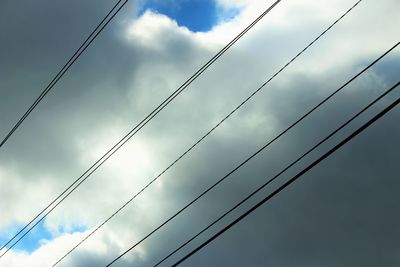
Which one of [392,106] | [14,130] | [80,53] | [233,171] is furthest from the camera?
[14,130]

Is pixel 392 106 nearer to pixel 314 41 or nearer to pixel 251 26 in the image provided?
pixel 314 41

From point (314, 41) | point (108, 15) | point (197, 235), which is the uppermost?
point (108, 15)

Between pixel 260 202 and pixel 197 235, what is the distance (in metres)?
2.48

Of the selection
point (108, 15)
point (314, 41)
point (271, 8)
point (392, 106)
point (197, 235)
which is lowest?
point (392, 106)

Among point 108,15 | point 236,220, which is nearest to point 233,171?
point 236,220

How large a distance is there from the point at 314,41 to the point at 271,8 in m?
1.71

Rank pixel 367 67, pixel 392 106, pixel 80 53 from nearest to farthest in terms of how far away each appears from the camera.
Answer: pixel 392 106, pixel 367 67, pixel 80 53

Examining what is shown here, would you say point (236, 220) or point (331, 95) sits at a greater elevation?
point (331, 95)

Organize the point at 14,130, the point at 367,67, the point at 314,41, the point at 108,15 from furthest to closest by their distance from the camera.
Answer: the point at 14,130 → the point at 108,15 → the point at 314,41 → the point at 367,67

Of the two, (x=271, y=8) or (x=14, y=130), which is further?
(x=14, y=130)

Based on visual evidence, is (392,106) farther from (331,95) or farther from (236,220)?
(236,220)

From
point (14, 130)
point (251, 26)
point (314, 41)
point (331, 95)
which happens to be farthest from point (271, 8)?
point (14, 130)

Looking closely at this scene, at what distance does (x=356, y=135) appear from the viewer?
9633mm

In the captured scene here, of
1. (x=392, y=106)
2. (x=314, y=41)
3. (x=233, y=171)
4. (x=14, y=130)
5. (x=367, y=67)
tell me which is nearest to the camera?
(x=392, y=106)
